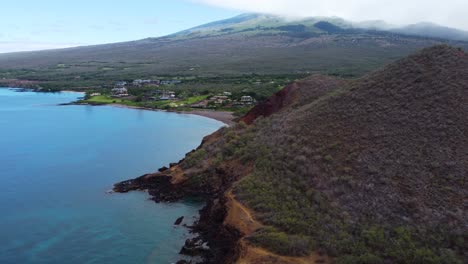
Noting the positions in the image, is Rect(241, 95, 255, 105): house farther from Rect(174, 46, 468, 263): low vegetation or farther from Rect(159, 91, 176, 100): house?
Rect(174, 46, 468, 263): low vegetation

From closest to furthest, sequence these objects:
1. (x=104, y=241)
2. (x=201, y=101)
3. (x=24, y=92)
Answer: (x=104, y=241), (x=201, y=101), (x=24, y=92)

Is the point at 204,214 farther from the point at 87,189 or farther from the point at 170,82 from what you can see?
Answer: the point at 170,82

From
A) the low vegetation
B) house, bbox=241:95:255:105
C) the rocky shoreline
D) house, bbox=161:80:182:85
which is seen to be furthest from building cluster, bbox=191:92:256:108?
the low vegetation

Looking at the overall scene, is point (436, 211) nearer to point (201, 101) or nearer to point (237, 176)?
point (237, 176)

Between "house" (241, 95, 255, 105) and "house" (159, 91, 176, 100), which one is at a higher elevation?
"house" (241, 95, 255, 105)

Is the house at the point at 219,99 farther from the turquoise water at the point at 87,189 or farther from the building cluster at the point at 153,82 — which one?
the building cluster at the point at 153,82

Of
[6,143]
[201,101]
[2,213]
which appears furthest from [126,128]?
[2,213]
